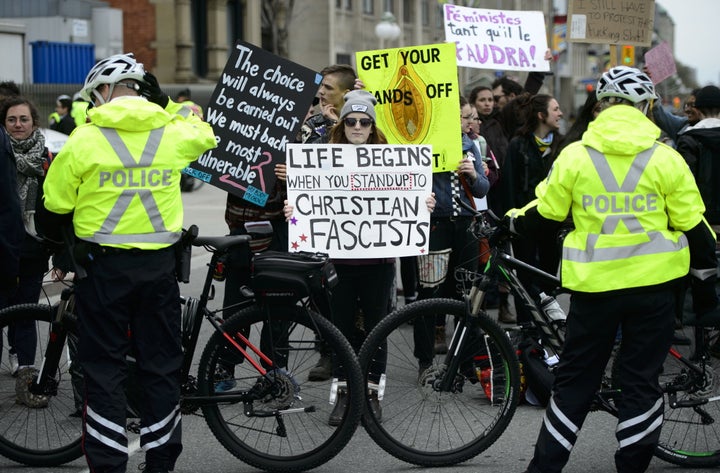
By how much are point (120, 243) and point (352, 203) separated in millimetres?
1737

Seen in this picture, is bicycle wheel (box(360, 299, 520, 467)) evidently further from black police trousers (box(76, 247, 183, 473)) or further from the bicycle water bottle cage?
black police trousers (box(76, 247, 183, 473))

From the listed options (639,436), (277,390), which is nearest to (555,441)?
(639,436)

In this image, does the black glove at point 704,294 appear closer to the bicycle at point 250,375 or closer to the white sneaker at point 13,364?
the bicycle at point 250,375

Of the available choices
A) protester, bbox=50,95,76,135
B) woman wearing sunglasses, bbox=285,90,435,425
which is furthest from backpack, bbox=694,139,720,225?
protester, bbox=50,95,76,135

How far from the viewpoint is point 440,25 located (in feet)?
182

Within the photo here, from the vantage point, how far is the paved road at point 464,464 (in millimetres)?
5801

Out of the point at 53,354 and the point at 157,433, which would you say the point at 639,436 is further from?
the point at 53,354

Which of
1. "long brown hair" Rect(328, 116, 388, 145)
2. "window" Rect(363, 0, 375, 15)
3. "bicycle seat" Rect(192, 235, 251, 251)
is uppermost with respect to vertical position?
"window" Rect(363, 0, 375, 15)

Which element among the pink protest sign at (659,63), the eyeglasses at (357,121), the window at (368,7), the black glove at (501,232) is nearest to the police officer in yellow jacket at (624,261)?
the black glove at (501,232)

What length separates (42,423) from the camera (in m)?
5.84

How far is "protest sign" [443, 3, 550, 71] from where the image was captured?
36.6 ft

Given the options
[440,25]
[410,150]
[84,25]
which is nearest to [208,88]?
[84,25]

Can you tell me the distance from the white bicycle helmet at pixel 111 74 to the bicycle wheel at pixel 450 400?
1.74 metres

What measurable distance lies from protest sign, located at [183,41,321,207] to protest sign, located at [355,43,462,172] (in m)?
0.57
